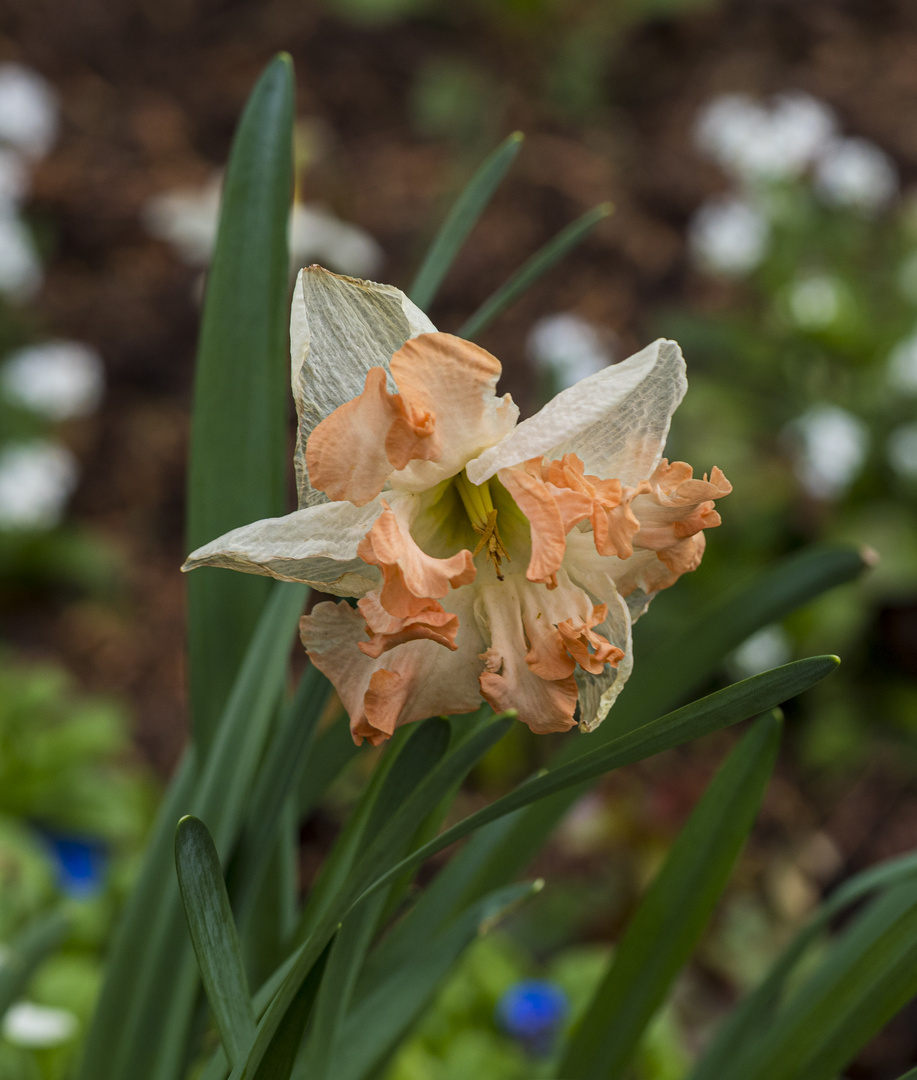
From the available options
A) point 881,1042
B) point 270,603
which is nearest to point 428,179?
point 881,1042

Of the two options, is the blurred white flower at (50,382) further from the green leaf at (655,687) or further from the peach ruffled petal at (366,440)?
the peach ruffled petal at (366,440)

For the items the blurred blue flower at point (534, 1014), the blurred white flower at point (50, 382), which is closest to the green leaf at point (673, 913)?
the blurred blue flower at point (534, 1014)

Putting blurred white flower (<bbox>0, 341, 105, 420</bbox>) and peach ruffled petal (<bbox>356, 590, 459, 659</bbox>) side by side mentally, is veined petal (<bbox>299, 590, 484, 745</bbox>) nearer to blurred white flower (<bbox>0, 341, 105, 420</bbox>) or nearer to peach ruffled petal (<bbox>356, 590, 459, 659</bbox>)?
peach ruffled petal (<bbox>356, 590, 459, 659</bbox>)

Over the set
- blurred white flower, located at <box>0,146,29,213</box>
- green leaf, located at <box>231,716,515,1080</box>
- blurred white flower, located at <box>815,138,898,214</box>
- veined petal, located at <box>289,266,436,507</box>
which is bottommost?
blurred white flower, located at <box>0,146,29,213</box>

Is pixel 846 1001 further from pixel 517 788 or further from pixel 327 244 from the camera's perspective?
pixel 327 244

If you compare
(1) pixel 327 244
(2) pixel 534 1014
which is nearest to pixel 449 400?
(2) pixel 534 1014

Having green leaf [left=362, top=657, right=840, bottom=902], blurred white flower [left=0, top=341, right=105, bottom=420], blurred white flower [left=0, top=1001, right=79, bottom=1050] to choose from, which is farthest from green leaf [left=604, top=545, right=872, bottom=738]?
blurred white flower [left=0, top=341, right=105, bottom=420]
